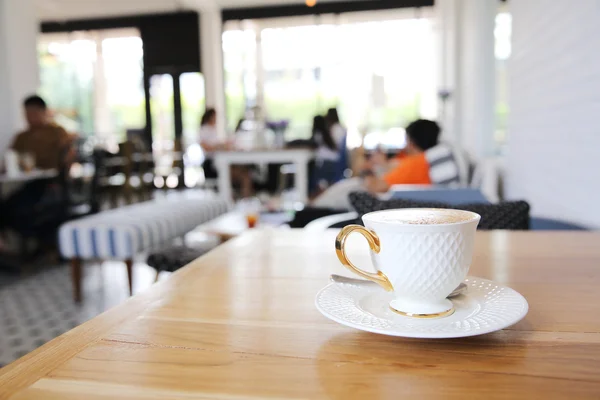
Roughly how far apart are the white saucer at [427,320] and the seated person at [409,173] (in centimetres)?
257

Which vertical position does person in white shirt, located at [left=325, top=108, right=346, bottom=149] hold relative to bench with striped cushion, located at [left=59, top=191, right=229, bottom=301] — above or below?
above

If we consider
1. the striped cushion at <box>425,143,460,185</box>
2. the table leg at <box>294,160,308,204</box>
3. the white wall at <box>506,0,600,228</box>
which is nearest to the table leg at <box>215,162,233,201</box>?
the table leg at <box>294,160,308,204</box>

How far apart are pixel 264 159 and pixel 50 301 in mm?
2759

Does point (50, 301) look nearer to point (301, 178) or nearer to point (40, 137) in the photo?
point (40, 137)

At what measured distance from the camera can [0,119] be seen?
17.9 ft

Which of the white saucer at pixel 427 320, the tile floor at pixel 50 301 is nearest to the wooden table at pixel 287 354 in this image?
the white saucer at pixel 427 320

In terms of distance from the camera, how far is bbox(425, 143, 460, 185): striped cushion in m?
3.43

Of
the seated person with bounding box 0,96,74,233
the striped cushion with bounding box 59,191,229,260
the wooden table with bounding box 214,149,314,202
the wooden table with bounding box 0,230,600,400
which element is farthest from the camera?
the wooden table with bounding box 214,149,314,202

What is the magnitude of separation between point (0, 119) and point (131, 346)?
565 centimetres

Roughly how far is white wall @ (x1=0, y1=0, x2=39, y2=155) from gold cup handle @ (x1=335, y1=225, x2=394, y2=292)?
18.3 ft

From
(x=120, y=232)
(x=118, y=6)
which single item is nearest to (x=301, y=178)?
(x=120, y=232)

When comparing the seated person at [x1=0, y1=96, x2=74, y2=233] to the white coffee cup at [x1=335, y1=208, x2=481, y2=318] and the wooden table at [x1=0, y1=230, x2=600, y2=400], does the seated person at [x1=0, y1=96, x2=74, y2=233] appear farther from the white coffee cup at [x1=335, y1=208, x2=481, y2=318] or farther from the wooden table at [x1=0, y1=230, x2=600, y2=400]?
the white coffee cup at [x1=335, y1=208, x2=481, y2=318]

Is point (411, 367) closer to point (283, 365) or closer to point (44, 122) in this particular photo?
point (283, 365)

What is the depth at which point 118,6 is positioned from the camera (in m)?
9.84
